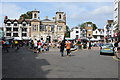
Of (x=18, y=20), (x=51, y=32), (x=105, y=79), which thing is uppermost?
(x=18, y=20)

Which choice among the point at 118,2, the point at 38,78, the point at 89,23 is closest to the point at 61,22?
the point at 118,2

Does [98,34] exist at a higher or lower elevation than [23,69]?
higher

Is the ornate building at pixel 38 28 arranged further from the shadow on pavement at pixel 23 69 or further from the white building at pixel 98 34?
the shadow on pavement at pixel 23 69

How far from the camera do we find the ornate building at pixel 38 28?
265ft

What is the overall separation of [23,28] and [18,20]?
4043 millimetres

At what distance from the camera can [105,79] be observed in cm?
842

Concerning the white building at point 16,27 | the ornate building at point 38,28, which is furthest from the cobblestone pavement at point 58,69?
the white building at point 16,27

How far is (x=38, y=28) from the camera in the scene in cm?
8112

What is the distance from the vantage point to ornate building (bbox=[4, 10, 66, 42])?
8075 centimetres

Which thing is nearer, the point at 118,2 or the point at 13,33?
the point at 118,2

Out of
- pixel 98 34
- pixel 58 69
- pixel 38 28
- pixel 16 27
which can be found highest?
pixel 16 27

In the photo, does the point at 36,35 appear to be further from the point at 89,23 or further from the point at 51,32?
the point at 89,23

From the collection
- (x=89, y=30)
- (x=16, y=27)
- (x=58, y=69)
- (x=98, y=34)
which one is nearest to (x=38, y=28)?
(x=16, y=27)

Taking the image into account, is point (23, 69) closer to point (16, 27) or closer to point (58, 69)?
point (58, 69)
